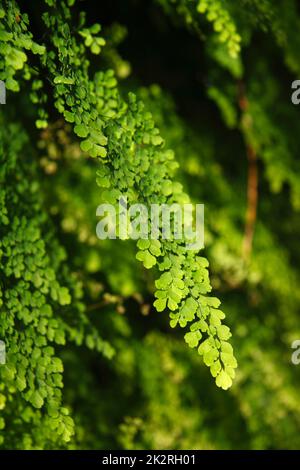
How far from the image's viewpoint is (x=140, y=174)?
4.53 feet

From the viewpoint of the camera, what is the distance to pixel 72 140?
8.70ft

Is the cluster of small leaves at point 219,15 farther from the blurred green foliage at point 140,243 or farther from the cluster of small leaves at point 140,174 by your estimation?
the cluster of small leaves at point 140,174

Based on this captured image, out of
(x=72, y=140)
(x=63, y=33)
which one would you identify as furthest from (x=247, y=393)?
(x=63, y=33)

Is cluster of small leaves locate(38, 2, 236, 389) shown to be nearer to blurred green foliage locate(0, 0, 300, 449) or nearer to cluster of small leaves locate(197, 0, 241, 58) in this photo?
blurred green foliage locate(0, 0, 300, 449)

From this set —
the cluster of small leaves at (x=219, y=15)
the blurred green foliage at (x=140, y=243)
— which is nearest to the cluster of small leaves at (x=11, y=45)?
the blurred green foliage at (x=140, y=243)

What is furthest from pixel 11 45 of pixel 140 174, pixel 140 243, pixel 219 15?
pixel 219 15

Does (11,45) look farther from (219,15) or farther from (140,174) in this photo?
(219,15)

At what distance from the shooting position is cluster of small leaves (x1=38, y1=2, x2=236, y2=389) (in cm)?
120

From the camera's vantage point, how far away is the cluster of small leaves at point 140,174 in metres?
1.20

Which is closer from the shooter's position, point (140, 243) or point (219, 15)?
point (140, 243)

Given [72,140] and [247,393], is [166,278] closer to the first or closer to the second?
[72,140]

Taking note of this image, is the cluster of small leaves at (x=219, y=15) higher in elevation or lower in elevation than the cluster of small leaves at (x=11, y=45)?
higher

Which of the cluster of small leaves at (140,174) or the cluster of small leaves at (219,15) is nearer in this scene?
the cluster of small leaves at (140,174)

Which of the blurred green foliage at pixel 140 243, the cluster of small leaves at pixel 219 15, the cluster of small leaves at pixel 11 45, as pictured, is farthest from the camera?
the cluster of small leaves at pixel 219 15
